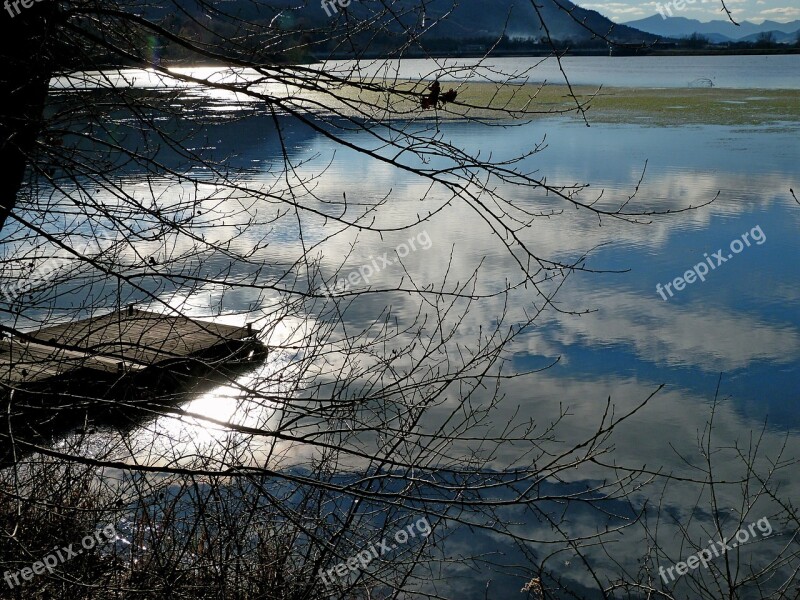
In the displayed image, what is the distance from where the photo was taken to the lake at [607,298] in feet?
20.5

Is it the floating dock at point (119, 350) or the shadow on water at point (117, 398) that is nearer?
the shadow on water at point (117, 398)

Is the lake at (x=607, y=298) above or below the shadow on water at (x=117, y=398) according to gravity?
below

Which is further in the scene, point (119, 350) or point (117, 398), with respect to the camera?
point (119, 350)

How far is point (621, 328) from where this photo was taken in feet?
34.3

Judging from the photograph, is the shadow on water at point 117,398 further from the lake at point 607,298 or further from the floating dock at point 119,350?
the lake at point 607,298

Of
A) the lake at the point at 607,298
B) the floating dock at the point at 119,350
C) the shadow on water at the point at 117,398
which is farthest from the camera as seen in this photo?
the lake at the point at 607,298

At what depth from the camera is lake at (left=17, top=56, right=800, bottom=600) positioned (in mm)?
6234

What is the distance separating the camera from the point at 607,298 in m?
11.7

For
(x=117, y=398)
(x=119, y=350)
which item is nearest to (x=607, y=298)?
(x=119, y=350)

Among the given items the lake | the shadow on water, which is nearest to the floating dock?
the shadow on water

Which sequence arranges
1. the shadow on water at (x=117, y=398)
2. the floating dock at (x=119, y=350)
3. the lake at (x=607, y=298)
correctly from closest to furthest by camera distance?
the shadow on water at (x=117, y=398), the floating dock at (x=119, y=350), the lake at (x=607, y=298)

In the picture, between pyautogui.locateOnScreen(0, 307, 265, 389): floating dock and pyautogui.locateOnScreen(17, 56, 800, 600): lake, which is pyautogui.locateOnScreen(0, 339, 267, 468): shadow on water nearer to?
pyautogui.locateOnScreen(0, 307, 265, 389): floating dock

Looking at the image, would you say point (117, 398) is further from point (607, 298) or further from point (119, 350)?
point (607, 298)

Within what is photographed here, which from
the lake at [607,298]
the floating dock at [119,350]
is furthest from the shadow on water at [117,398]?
the lake at [607,298]
